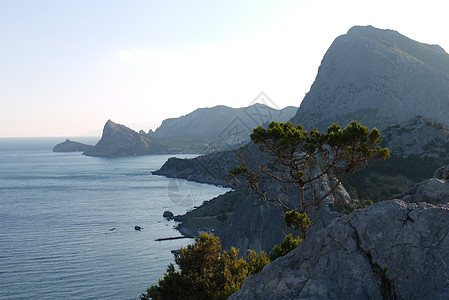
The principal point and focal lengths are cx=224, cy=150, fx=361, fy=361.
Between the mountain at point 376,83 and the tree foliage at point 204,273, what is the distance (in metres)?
122

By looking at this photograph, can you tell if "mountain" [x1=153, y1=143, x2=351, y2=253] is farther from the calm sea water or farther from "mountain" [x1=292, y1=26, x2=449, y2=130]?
"mountain" [x1=292, y1=26, x2=449, y2=130]

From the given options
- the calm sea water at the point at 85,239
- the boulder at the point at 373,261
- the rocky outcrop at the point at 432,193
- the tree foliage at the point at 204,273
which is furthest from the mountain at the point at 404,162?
the boulder at the point at 373,261

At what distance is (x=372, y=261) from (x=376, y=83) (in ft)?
529

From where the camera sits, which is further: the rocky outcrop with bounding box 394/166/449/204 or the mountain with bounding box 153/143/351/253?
the mountain with bounding box 153/143/351/253

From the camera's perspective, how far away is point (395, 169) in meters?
75.9

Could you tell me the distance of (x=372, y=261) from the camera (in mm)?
12250

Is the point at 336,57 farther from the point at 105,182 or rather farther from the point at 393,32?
the point at 105,182

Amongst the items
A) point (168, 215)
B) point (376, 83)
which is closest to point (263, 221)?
point (168, 215)

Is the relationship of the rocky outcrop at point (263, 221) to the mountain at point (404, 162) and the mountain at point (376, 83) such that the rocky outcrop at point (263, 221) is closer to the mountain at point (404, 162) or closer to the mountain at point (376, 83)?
the mountain at point (404, 162)

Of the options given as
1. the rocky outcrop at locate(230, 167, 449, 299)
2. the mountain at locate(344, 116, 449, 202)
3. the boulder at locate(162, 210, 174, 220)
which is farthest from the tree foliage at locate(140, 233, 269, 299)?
the boulder at locate(162, 210, 174, 220)

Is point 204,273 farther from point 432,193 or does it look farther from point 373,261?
point 432,193

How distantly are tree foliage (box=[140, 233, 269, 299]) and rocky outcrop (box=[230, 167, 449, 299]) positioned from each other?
29.6 feet

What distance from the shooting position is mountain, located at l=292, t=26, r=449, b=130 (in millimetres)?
140125

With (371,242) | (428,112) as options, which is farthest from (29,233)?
(428,112)
